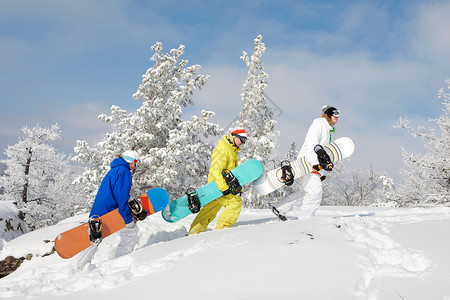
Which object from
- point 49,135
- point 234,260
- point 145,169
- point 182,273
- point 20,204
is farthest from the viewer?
point 49,135

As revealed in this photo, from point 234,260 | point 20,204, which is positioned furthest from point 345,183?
point 234,260

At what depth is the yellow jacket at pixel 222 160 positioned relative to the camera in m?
5.61

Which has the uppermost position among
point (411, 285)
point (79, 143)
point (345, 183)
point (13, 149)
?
point (13, 149)

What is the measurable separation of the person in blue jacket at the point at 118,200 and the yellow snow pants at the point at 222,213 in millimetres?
1217

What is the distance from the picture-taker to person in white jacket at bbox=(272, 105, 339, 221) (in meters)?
5.73

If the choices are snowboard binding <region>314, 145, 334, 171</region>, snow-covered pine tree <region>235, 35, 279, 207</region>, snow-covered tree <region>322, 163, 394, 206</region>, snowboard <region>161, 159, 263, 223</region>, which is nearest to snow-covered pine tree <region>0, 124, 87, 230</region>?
snow-covered pine tree <region>235, 35, 279, 207</region>

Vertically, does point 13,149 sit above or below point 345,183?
above

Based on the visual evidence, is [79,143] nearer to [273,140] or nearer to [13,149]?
Result: [273,140]

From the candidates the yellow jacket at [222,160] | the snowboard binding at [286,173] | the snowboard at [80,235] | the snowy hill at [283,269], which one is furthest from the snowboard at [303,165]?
the snowboard at [80,235]

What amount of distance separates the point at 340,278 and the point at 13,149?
2560 centimetres

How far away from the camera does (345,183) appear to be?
32375 millimetres

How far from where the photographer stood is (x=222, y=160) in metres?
5.71

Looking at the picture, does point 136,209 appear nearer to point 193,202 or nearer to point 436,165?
point 193,202

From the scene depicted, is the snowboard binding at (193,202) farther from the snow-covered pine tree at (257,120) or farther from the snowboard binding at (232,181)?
the snow-covered pine tree at (257,120)
